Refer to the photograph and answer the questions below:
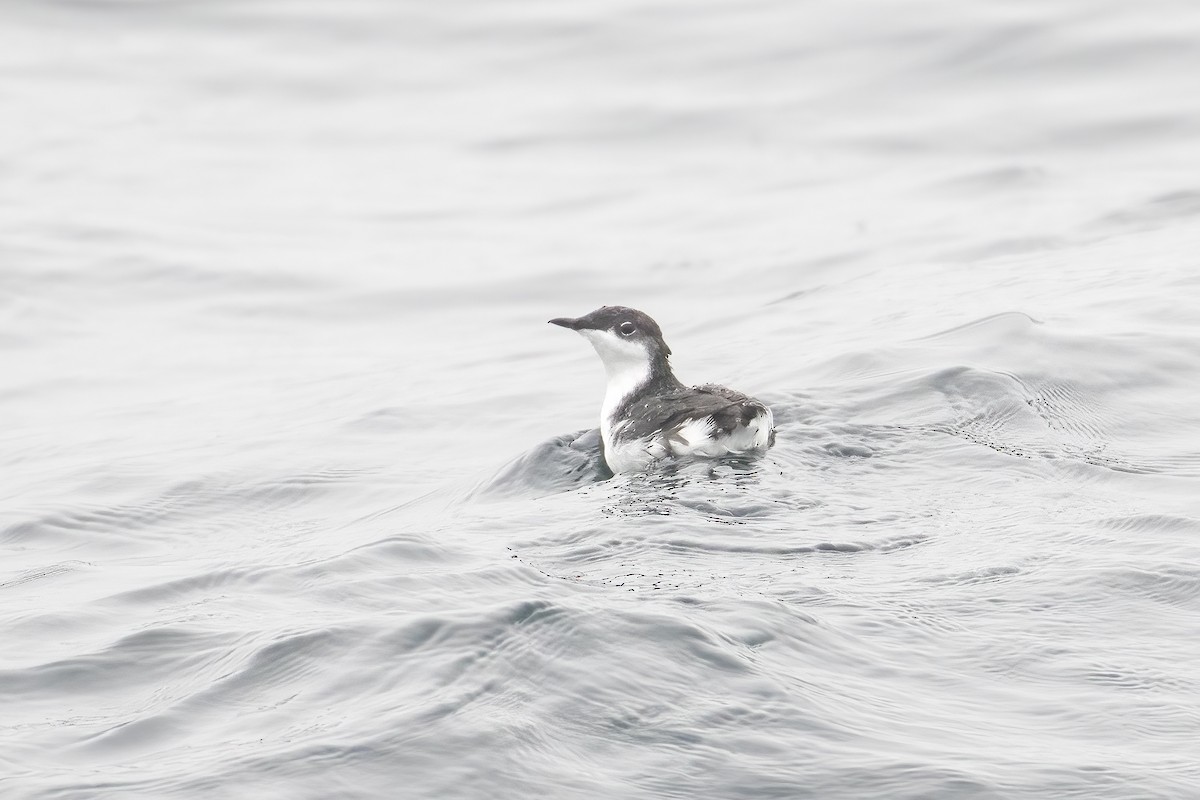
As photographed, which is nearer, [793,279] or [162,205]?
[793,279]

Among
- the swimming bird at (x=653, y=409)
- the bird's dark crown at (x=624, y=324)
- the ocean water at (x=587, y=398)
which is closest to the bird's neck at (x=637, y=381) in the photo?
the swimming bird at (x=653, y=409)

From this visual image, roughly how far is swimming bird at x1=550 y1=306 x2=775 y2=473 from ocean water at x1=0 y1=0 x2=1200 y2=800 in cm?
21

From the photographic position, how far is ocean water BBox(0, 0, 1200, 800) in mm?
5184

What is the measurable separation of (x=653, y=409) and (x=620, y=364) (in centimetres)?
70

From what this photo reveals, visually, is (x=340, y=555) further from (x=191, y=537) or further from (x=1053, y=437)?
(x=1053, y=437)

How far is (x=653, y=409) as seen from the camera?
8914mm

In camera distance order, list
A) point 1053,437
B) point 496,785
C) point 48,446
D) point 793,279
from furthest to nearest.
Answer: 1. point 793,279
2. point 48,446
3. point 1053,437
4. point 496,785

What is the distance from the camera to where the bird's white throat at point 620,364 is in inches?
371

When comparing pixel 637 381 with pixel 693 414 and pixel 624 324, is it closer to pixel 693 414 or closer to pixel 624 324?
pixel 624 324

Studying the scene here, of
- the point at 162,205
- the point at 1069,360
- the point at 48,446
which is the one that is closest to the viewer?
the point at 1069,360

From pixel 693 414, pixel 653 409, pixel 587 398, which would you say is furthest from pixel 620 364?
pixel 587 398

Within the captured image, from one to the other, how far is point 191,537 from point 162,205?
10717 millimetres

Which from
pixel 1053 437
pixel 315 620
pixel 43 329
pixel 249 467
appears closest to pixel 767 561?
pixel 315 620

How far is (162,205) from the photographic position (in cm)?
1877
